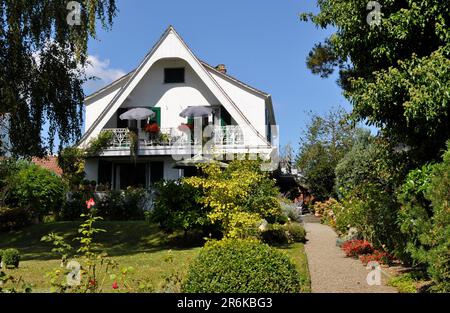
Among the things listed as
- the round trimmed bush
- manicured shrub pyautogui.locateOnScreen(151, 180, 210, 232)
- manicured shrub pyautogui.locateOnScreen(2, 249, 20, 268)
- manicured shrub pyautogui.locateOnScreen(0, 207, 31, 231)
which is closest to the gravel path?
the round trimmed bush

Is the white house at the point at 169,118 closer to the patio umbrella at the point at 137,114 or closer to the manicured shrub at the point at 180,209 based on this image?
the patio umbrella at the point at 137,114

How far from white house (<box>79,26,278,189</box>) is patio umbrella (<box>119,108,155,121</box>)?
326 mm

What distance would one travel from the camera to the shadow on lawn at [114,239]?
15.1m

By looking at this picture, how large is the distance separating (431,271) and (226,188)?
19.4 ft

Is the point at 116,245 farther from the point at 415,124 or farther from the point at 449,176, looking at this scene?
the point at 449,176

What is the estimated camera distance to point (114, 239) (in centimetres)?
1717

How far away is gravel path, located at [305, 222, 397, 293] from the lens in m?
9.08

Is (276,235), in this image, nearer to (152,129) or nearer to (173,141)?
(173,141)

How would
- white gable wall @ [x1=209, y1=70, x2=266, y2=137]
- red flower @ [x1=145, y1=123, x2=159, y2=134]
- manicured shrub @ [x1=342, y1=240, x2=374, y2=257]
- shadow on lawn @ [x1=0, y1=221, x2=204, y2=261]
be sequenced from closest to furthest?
manicured shrub @ [x1=342, y1=240, x2=374, y2=257]
shadow on lawn @ [x1=0, y1=221, x2=204, y2=261]
red flower @ [x1=145, y1=123, x2=159, y2=134]
white gable wall @ [x1=209, y1=70, x2=266, y2=137]

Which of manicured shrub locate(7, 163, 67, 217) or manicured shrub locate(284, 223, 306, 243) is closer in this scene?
manicured shrub locate(284, 223, 306, 243)

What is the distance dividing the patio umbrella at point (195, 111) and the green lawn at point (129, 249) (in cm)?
693

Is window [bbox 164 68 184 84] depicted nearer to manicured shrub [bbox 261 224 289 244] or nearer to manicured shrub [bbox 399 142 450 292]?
manicured shrub [bbox 261 224 289 244]
